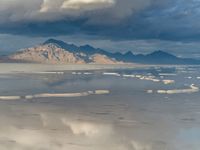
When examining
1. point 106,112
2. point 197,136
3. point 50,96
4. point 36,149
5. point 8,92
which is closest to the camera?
point 36,149

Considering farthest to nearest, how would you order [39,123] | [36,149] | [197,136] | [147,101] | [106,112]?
1. [147,101]
2. [106,112]
3. [39,123]
4. [197,136]
5. [36,149]

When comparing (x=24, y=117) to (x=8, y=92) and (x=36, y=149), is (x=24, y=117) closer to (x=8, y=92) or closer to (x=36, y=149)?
(x=36, y=149)

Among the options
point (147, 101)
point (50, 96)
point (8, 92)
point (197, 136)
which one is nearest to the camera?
point (197, 136)

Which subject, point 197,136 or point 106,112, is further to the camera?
point 106,112

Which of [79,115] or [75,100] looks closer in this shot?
[79,115]

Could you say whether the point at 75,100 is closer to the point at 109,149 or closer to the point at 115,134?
A: the point at 115,134

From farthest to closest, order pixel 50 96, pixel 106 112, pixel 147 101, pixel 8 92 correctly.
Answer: pixel 8 92 < pixel 50 96 < pixel 147 101 < pixel 106 112

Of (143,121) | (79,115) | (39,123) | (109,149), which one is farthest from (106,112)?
(109,149)

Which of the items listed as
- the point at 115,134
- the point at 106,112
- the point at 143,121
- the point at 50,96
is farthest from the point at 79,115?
the point at 50,96
